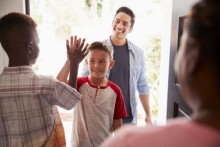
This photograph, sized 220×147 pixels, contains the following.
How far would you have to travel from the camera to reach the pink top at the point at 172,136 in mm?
356

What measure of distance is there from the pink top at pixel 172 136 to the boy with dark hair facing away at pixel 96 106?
0.79 m

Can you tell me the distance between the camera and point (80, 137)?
1179mm

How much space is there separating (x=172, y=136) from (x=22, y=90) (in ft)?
2.19

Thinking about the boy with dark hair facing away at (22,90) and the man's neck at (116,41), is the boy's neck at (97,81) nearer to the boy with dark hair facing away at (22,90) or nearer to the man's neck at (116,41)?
the boy with dark hair facing away at (22,90)

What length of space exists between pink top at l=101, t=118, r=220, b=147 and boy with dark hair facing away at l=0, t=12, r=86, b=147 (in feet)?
1.90

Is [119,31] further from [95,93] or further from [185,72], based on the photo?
[185,72]

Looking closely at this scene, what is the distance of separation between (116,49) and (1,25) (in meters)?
0.86

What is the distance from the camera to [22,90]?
0.89 metres

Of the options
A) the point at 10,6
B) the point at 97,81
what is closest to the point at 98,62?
the point at 97,81

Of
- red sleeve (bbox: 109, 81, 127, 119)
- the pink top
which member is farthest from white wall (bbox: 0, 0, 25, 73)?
the pink top

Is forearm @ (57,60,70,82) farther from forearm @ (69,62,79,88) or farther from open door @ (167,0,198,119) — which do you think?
open door @ (167,0,198,119)

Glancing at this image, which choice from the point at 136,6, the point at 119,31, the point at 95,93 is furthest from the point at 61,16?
the point at 95,93

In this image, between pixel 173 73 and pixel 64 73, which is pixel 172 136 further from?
pixel 173 73

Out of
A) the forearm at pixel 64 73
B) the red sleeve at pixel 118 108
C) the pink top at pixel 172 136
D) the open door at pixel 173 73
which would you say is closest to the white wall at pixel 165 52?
the open door at pixel 173 73
